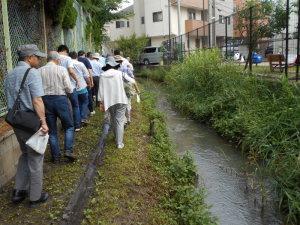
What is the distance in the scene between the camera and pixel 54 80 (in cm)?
680

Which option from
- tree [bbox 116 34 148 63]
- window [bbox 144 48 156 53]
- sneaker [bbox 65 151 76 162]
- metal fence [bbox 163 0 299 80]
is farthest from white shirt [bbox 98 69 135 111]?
window [bbox 144 48 156 53]

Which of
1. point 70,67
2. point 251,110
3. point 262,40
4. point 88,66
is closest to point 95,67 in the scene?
point 88,66

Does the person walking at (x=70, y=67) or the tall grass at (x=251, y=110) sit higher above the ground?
the person walking at (x=70, y=67)

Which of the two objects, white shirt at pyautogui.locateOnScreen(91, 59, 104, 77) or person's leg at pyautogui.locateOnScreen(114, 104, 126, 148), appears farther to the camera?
white shirt at pyautogui.locateOnScreen(91, 59, 104, 77)

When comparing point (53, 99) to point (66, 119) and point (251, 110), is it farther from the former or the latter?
point (251, 110)

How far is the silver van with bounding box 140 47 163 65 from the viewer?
40.8 meters

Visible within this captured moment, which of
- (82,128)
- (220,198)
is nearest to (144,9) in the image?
(82,128)

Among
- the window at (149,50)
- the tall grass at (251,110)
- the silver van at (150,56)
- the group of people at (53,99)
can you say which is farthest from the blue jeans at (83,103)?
the window at (149,50)

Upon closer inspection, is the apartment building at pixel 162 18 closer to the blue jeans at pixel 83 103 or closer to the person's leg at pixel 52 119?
the blue jeans at pixel 83 103

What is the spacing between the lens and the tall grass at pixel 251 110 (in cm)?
614

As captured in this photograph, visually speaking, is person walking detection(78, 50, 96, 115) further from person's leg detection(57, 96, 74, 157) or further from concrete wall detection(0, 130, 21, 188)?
concrete wall detection(0, 130, 21, 188)

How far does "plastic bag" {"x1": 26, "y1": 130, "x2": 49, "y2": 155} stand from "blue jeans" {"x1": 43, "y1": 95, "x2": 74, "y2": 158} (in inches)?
70.0

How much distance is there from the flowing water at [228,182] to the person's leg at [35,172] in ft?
8.40

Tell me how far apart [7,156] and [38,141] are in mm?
1362
